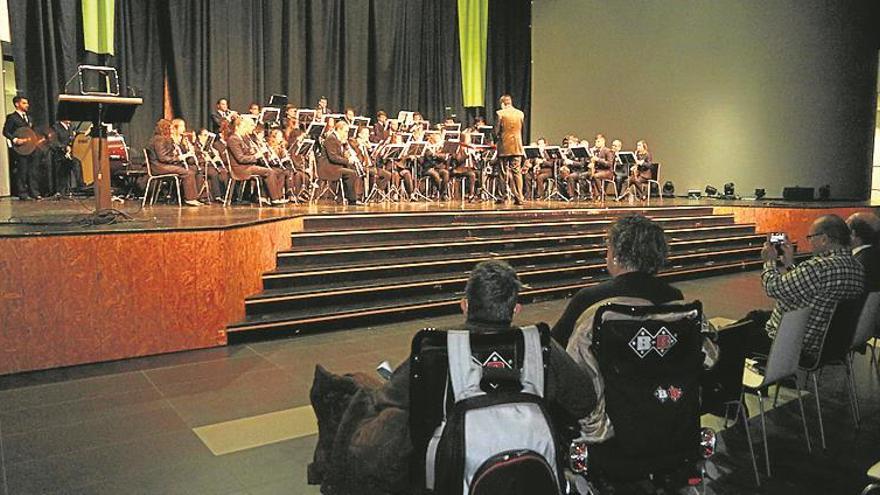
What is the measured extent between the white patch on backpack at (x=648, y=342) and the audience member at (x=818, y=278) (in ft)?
4.52

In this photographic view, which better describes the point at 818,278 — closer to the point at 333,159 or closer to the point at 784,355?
the point at 784,355

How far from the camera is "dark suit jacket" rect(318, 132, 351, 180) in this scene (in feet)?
31.9

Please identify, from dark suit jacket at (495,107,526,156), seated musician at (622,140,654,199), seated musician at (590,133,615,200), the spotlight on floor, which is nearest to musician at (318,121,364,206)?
dark suit jacket at (495,107,526,156)

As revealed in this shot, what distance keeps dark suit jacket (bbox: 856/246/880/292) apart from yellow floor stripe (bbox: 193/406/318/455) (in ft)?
10.4

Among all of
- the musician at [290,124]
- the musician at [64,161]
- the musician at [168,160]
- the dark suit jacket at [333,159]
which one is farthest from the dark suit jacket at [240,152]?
the musician at [64,161]

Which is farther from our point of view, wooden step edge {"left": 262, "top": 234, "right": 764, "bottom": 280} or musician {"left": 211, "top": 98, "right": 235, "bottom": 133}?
musician {"left": 211, "top": 98, "right": 235, "bottom": 133}

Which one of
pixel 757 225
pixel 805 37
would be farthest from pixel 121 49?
pixel 805 37

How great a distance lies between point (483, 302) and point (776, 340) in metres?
1.68

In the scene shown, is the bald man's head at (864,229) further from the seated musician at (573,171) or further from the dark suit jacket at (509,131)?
the seated musician at (573,171)

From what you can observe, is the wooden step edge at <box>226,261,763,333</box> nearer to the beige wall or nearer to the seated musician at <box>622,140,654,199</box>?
the seated musician at <box>622,140,654,199</box>

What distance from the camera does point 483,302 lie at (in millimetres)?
1911

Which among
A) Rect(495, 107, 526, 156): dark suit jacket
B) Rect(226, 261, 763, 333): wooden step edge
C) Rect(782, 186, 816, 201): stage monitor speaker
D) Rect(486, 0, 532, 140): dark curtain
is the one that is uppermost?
Rect(486, 0, 532, 140): dark curtain

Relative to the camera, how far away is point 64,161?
33.3 feet

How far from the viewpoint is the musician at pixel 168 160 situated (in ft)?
29.3
